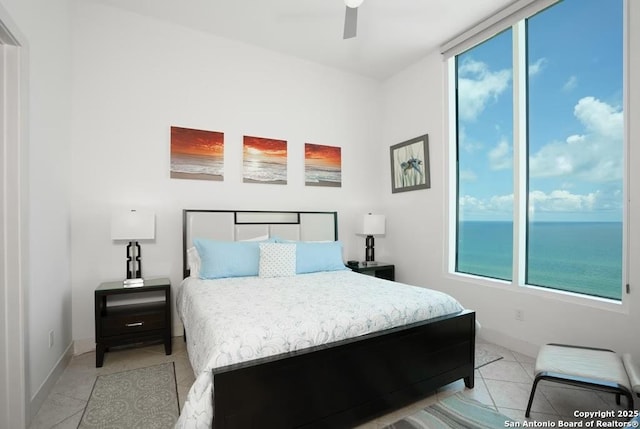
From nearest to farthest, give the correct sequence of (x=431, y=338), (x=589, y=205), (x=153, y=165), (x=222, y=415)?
(x=222, y=415)
(x=431, y=338)
(x=589, y=205)
(x=153, y=165)

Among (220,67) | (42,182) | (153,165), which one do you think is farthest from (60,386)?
(220,67)

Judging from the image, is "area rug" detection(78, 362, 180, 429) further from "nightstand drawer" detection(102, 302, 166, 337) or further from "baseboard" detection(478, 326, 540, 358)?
"baseboard" detection(478, 326, 540, 358)

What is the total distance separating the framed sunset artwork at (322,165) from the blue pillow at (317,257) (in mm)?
1050

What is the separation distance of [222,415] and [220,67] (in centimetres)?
344

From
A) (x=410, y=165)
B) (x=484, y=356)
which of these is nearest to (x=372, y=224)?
(x=410, y=165)

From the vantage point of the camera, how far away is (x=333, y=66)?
4254mm

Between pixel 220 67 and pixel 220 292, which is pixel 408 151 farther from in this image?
pixel 220 292

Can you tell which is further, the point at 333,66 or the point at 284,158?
the point at 333,66

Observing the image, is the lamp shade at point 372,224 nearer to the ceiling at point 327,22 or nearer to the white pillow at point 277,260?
the white pillow at point 277,260

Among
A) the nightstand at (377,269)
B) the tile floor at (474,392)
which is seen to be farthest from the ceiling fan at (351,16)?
the tile floor at (474,392)

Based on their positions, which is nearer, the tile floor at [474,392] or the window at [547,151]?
the tile floor at [474,392]

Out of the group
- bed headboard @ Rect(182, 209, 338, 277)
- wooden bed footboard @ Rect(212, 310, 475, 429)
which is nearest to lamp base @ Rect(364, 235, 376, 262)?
bed headboard @ Rect(182, 209, 338, 277)

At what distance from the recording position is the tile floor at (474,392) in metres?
1.96

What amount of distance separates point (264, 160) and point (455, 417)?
3063mm
